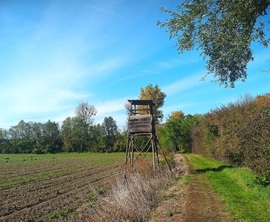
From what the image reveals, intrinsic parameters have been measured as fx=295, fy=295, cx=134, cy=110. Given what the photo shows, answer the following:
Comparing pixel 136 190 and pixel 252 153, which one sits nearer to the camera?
pixel 136 190

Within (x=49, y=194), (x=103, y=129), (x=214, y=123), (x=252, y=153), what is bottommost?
(x=49, y=194)

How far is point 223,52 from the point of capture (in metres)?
9.11

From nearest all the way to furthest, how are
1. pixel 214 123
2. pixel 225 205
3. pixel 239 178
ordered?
pixel 225 205 → pixel 239 178 → pixel 214 123

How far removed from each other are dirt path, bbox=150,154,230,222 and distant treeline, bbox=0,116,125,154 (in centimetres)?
5981

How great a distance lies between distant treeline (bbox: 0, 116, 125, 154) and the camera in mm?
77500

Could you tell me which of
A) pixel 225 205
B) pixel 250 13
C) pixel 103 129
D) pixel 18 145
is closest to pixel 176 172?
pixel 225 205

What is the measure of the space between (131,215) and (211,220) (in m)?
2.45

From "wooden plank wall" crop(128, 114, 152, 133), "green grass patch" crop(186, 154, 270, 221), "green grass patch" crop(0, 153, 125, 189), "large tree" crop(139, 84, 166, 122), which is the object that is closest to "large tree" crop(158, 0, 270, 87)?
"green grass patch" crop(186, 154, 270, 221)

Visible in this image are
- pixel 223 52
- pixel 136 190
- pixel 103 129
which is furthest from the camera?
pixel 103 129

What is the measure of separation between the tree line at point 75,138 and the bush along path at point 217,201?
2325 inches

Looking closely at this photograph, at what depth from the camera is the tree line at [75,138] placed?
255ft

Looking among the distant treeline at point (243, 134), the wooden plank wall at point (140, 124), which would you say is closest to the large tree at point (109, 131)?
the distant treeline at point (243, 134)

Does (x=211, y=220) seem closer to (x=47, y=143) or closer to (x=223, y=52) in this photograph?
(x=223, y=52)

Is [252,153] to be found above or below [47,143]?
below
